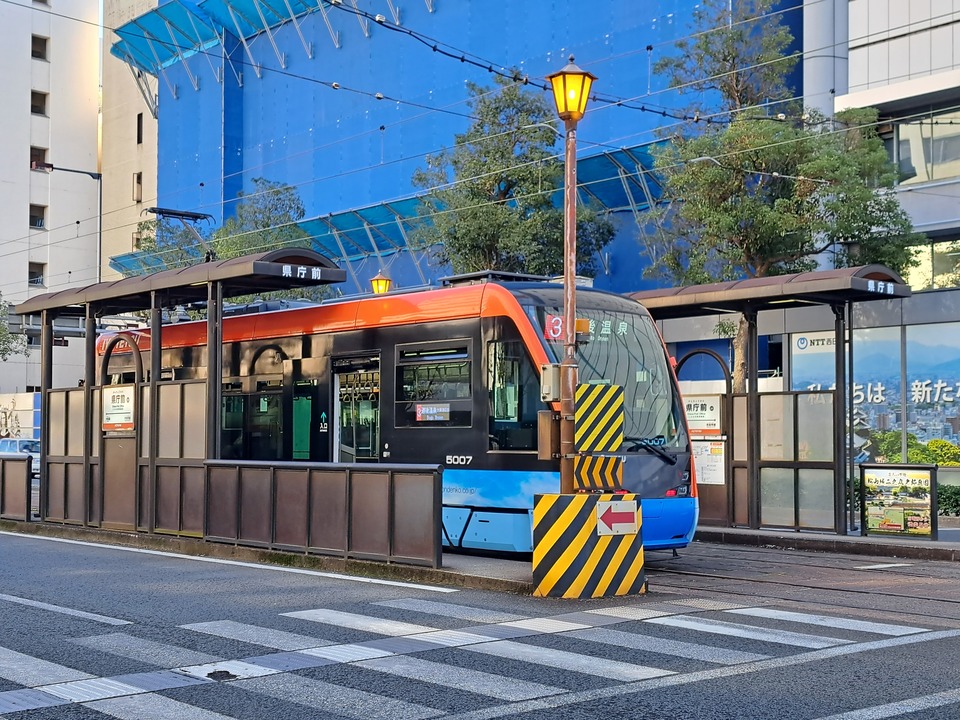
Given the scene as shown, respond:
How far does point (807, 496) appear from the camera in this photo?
18500mm

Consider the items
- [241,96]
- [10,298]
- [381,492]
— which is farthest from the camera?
[10,298]

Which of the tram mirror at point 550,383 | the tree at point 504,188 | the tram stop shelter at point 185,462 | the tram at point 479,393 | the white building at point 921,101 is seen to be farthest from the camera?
the tree at point 504,188

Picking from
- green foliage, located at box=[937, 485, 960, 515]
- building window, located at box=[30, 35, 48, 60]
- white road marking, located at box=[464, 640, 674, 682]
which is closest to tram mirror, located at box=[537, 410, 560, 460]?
white road marking, located at box=[464, 640, 674, 682]

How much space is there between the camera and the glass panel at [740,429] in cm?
1919

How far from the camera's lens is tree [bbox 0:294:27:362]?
54.8 metres

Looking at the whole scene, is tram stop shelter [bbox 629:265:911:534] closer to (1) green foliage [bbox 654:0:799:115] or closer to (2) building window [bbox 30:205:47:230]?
(1) green foliage [bbox 654:0:799:115]

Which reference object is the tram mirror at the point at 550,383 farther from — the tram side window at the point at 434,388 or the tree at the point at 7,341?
the tree at the point at 7,341

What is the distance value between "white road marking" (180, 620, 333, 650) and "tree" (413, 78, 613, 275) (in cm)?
2055

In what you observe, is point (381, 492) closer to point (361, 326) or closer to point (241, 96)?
point (361, 326)

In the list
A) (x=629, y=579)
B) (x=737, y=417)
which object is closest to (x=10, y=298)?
(x=737, y=417)

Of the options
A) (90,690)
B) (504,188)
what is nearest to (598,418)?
(90,690)

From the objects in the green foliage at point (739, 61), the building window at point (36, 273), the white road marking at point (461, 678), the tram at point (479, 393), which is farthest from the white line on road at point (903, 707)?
the building window at point (36, 273)

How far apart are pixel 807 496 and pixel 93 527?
35.6 feet

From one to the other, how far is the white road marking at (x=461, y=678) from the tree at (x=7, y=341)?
47.8 metres
